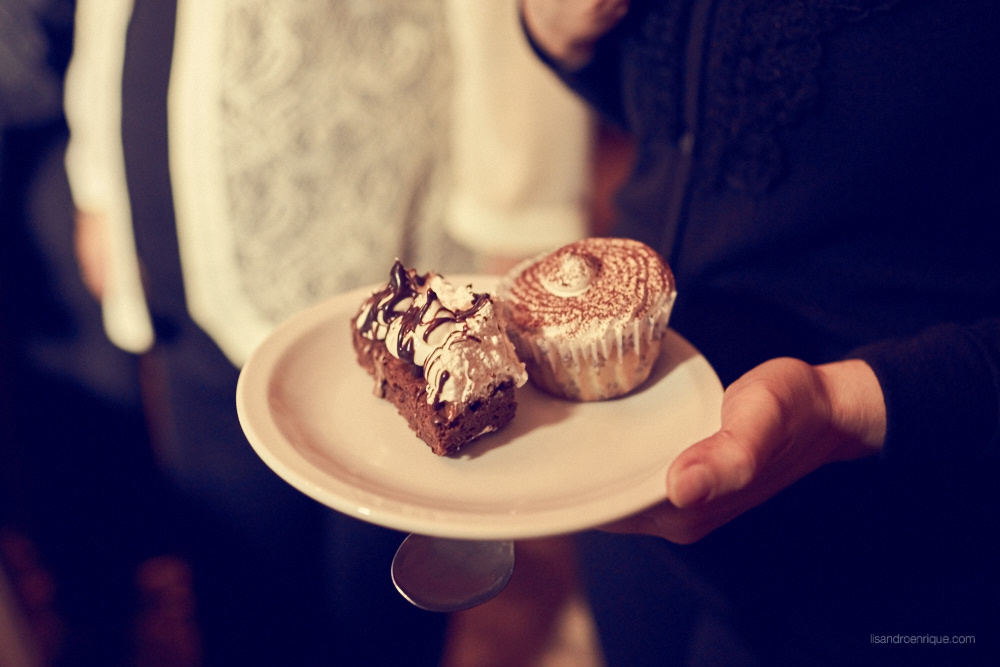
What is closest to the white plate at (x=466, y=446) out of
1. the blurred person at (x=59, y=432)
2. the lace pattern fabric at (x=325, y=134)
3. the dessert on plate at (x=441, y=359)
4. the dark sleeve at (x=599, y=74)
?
the dessert on plate at (x=441, y=359)

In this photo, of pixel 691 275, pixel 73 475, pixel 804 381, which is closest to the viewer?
pixel 804 381

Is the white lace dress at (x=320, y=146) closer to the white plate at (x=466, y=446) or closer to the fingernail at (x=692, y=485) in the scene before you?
the white plate at (x=466, y=446)

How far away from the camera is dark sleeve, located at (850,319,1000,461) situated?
0.90m

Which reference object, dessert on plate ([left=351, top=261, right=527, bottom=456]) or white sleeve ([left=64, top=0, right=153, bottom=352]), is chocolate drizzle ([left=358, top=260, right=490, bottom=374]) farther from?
white sleeve ([left=64, top=0, right=153, bottom=352])

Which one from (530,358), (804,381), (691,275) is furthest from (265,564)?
(804,381)

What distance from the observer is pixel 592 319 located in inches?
39.8

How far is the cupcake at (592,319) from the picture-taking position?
1008 mm

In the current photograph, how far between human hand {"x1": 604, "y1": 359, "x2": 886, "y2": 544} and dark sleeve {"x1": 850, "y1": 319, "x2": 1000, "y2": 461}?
1.0 inches

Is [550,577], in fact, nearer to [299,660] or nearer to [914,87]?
[299,660]

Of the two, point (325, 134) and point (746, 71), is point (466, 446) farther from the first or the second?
point (325, 134)

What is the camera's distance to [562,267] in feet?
3.51

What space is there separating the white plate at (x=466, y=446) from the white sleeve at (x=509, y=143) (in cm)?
74

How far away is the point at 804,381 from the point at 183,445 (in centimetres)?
153

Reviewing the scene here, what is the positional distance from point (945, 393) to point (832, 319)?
211 mm
